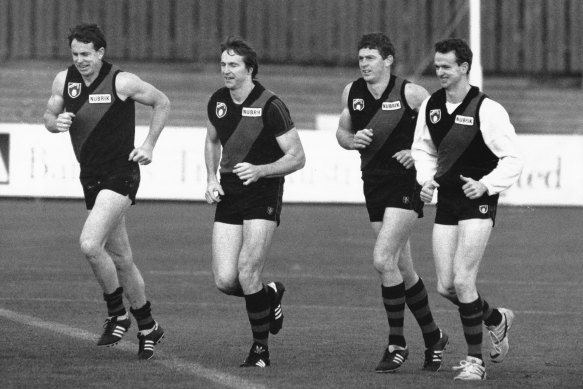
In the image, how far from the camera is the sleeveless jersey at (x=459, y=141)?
25.1ft

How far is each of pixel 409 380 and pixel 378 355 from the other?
1006 millimetres

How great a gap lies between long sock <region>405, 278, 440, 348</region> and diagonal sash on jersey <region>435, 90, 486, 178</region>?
3.04 feet

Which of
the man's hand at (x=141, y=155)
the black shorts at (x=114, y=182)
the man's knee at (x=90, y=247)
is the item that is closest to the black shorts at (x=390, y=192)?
the man's hand at (x=141, y=155)

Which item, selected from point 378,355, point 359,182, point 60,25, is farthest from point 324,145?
point 378,355

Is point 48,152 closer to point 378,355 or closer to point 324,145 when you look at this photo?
point 324,145

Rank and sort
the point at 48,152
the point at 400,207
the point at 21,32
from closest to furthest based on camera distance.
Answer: the point at 400,207, the point at 48,152, the point at 21,32

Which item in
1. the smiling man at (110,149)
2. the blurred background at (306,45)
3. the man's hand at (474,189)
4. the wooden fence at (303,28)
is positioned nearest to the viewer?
the man's hand at (474,189)

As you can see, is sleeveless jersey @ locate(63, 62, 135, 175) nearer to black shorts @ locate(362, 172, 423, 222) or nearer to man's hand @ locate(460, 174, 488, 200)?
black shorts @ locate(362, 172, 423, 222)

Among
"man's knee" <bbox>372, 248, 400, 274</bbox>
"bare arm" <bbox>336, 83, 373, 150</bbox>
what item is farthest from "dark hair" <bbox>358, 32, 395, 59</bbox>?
"man's knee" <bbox>372, 248, 400, 274</bbox>

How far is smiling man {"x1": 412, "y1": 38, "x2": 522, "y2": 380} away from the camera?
7.55 metres

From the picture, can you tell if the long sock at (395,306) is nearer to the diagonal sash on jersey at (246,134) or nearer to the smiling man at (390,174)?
the smiling man at (390,174)

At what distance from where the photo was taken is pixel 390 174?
8.21m

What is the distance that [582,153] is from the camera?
78.4ft

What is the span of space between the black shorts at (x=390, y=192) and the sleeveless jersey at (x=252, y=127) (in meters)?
0.62
